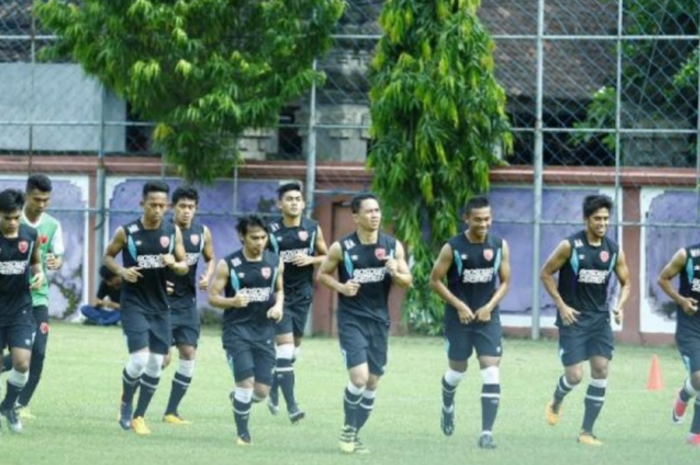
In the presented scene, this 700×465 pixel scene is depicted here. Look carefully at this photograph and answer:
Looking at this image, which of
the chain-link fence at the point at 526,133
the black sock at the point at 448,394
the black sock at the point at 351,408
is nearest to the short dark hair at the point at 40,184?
the black sock at the point at 351,408

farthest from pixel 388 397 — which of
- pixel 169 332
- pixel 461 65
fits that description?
pixel 461 65

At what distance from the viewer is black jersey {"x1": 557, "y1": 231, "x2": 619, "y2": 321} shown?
15.2 meters

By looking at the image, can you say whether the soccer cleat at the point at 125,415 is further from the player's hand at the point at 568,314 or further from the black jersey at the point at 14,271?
the player's hand at the point at 568,314

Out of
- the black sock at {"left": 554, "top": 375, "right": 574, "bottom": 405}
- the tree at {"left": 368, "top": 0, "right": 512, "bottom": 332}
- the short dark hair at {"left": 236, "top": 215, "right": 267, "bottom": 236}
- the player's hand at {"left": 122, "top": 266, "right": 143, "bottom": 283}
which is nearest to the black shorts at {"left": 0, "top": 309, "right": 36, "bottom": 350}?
the player's hand at {"left": 122, "top": 266, "right": 143, "bottom": 283}

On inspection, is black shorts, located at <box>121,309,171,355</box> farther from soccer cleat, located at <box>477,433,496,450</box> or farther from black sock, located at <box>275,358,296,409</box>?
soccer cleat, located at <box>477,433,496,450</box>

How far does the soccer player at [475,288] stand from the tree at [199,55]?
1270 centimetres

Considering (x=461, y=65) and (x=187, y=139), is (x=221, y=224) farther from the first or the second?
(x=461, y=65)

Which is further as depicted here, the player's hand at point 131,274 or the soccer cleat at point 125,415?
the soccer cleat at point 125,415

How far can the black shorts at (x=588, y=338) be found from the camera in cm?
1512

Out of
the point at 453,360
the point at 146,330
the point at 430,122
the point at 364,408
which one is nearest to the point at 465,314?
the point at 453,360

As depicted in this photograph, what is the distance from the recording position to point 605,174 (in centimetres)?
2761

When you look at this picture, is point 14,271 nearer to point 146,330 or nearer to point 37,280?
point 37,280

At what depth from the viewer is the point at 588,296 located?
15.2 m

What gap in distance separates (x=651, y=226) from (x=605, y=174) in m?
1.07
